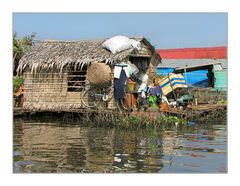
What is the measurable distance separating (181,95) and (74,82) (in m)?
3.56

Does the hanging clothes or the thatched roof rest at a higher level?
the thatched roof

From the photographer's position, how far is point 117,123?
462 inches

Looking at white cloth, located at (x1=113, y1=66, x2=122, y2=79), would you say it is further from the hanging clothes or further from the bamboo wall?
the bamboo wall

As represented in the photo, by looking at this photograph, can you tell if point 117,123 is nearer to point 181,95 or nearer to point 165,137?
point 165,137

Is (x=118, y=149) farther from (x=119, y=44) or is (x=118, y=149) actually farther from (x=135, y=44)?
(x=135, y=44)

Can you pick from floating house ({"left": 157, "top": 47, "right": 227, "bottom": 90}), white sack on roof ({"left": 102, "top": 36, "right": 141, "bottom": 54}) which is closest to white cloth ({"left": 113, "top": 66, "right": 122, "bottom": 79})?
white sack on roof ({"left": 102, "top": 36, "right": 141, "bottom": 54})

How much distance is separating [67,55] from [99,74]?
1.72m

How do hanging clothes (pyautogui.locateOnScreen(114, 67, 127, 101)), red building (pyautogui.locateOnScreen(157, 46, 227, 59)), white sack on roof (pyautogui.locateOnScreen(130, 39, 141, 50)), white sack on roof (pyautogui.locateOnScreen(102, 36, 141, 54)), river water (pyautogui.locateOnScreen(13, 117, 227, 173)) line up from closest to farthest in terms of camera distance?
river water (pyautogui.locateOnScreen(13, 117, 227, 173)), hanging clothes (pyautogui.locateOnScreen(114, 67, 127, 101)), white sack on roof (pyautogui.locateOnScreen(102, 36, 141, 54)), white sack on roof (pyautogui.locateOnScreen(130, 39, 141, 50)), red building (pyautogui.locateOnScreen(157, 46, 227, 59))

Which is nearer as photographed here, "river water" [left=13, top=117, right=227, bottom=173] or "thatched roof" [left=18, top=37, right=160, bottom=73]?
"river water" [left=13, top=117, right=227, bottom=173]

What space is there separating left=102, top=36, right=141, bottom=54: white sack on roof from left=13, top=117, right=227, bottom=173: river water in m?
2.64

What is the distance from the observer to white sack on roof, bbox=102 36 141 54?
13687 mm

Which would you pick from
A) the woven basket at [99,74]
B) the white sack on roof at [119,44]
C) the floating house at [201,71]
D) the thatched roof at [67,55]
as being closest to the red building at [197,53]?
the floating house at [201,71]

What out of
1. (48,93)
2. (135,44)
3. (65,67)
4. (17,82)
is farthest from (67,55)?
(17,82)
